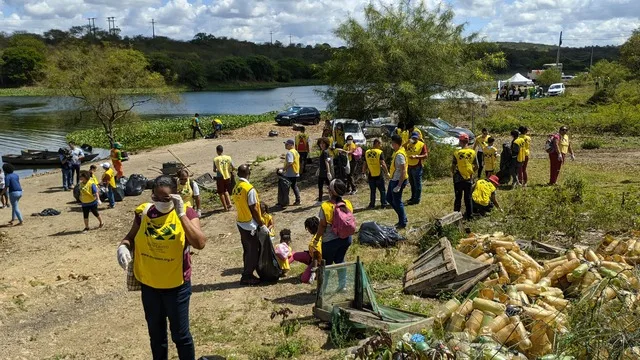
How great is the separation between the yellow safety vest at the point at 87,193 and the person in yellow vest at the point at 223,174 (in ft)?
9.18

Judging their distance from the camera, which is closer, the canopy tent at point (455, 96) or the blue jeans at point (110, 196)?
the blue jeans at point (110, 196)

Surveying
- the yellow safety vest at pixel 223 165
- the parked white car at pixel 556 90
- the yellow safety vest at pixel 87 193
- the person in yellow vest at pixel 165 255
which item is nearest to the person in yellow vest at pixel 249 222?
the person in yellow vest at pixel 165 255

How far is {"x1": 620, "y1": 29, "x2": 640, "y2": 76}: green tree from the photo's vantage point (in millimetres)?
43300

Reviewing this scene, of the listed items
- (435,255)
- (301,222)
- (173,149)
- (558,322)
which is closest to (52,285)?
(301,222)

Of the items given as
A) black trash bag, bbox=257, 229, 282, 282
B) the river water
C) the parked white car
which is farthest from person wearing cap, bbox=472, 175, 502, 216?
the parked white car

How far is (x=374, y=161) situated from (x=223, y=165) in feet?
12.3

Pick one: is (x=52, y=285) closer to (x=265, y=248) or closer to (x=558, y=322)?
(x=265, y=248)

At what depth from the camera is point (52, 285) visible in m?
9.02

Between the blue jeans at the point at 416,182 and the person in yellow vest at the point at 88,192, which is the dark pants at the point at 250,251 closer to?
the blue jeans at the point at 416,182

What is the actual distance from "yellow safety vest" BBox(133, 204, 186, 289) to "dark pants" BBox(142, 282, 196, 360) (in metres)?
0.10

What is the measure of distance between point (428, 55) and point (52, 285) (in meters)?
11.4

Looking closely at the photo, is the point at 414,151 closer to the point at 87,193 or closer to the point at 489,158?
the point at 489,158

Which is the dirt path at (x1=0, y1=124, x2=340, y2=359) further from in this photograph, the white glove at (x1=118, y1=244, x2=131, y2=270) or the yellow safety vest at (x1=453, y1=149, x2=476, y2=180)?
the yellow safety vest at (x1=453, y1=149, x2=476, y2=180)

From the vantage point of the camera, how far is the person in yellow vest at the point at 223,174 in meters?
13.0
